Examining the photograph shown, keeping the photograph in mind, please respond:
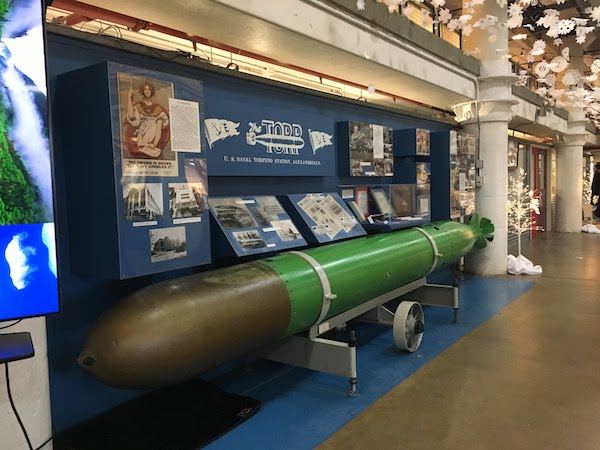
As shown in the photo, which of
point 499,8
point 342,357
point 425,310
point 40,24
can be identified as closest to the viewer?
point 40,24

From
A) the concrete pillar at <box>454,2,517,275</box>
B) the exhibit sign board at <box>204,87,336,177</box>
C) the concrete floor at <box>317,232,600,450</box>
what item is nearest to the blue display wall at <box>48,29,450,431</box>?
the exhibit sign board at <box>204,87,336,177</box>

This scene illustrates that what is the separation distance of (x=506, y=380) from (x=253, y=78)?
293cm

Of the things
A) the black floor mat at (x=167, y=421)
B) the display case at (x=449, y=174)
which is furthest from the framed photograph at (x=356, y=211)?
the black floor mat at (x=167, y=421)

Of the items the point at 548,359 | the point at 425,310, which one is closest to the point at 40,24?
the point at 548,359

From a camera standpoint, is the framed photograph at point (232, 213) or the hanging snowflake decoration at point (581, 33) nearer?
the framed photograph at point (232, 213)

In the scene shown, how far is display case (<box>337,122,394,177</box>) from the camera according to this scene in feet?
15.4

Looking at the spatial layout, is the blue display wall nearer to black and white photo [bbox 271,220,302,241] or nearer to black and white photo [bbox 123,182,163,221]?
black and white photo [bbox 123,182,163,221]

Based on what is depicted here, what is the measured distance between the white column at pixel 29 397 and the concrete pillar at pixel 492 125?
253 inches

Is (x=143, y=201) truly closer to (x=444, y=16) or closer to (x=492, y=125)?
(x=492, y=125)

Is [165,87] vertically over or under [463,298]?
over

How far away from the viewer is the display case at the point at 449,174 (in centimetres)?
621

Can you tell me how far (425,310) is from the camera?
5656 mm

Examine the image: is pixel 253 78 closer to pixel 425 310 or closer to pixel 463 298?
pixel 425 310

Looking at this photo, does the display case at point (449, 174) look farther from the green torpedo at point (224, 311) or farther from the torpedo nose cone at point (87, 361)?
the torpedo nose cone at point (87, 361)
